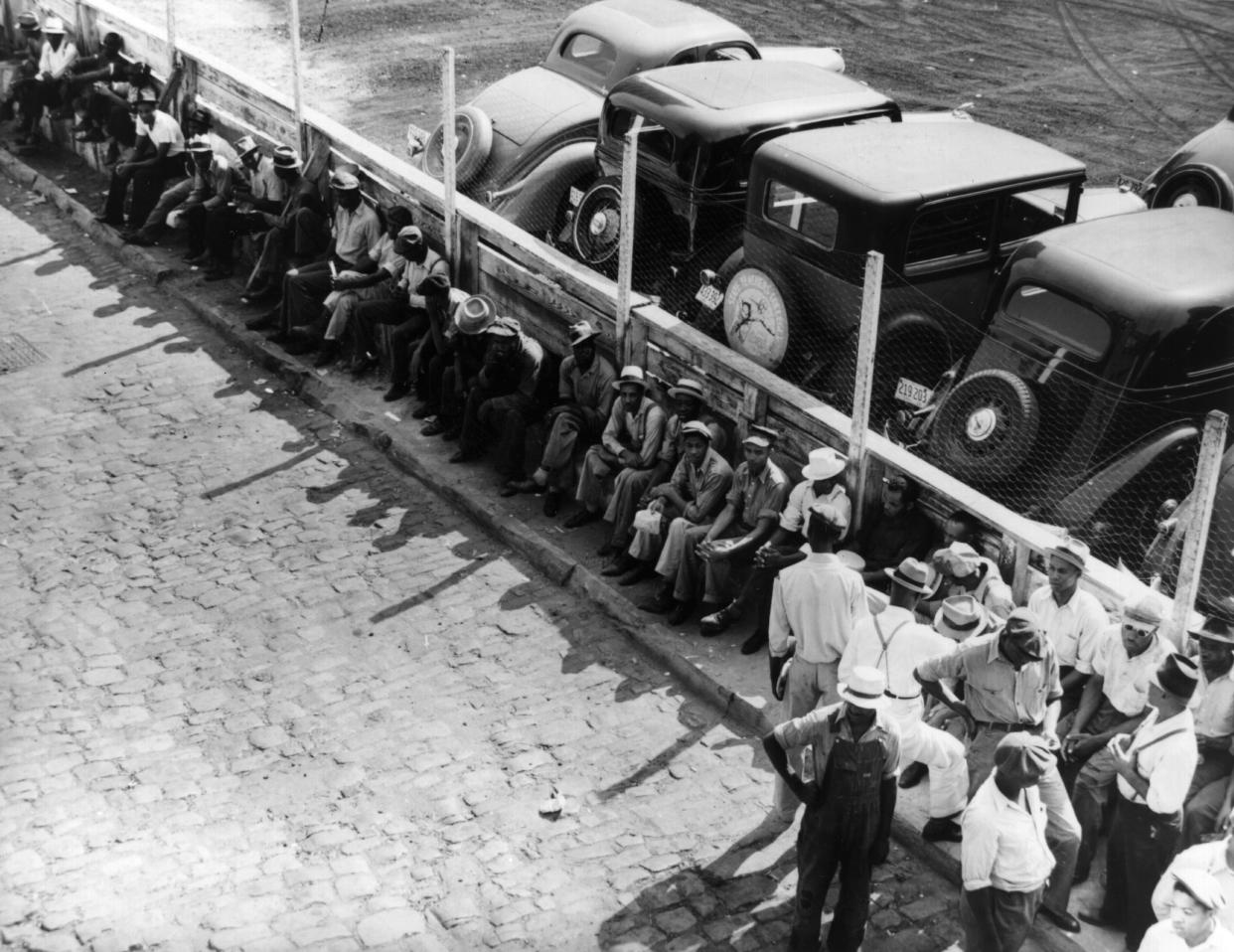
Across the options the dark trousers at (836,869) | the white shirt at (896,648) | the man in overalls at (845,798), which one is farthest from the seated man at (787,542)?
the dark trousers at (836,869)

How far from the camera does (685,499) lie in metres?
9.74

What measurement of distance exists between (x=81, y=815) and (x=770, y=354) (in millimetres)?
5002

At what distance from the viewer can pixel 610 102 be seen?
38.9ft

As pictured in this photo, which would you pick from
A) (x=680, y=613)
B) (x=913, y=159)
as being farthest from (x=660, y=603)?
(x=913, y=159)

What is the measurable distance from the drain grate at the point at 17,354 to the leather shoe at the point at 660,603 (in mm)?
6097

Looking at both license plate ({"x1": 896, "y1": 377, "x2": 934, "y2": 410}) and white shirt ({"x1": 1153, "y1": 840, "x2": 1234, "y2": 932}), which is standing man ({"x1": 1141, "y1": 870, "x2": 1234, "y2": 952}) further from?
license plate ({"x1": 896, "y1": 377, "x2": 934, "y2": 410})

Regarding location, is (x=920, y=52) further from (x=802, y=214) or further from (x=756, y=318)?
(x=756, y=318)

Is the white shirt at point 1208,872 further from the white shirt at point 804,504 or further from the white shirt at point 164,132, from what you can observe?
the white shirt at point 164,132

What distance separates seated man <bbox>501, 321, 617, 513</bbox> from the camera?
34.7 feet

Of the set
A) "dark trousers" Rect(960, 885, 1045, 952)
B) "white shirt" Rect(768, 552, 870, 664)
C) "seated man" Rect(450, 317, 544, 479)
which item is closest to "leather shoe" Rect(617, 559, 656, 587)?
"seated man" Rect(450, 317, 544, 479)

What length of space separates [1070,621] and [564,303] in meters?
4.93

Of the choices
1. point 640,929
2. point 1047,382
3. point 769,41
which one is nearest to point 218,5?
point 769,41

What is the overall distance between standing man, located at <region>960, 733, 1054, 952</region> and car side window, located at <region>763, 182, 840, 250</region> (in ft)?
14.2

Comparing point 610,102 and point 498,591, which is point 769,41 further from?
point 498,591
